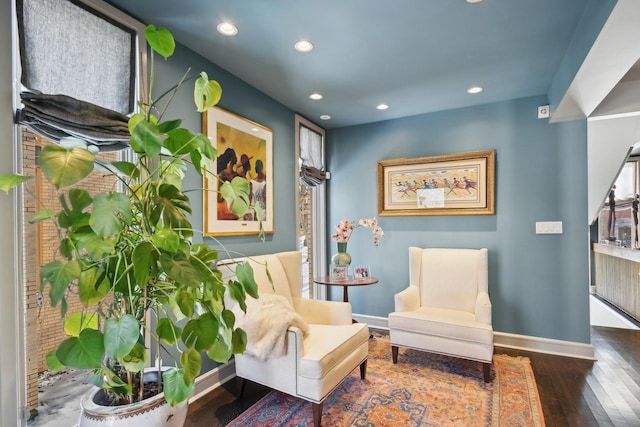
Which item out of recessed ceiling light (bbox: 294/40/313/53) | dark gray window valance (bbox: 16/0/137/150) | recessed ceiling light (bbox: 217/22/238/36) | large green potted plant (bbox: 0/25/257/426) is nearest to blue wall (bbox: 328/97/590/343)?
recessed ceiling light (bbox: 294/40/313/53)

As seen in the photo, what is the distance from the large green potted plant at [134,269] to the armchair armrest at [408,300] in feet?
6.71

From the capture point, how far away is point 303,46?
2.29 meters

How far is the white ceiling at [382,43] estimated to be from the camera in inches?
74.9

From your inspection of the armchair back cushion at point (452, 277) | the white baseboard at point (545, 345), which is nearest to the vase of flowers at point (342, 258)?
the armchair back cushion at point (452, 277)

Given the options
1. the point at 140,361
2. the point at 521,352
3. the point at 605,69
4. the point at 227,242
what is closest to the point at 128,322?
the point at 140,361

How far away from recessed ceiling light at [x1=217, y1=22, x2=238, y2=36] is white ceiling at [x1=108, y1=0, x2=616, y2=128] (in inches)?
1.6

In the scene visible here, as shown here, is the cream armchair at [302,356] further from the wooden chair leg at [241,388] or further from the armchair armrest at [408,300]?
the armchair armrest at [408,300]

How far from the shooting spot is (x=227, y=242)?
2674 mm

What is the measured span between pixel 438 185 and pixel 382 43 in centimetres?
182

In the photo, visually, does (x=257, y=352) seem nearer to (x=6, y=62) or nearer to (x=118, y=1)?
(x=6, y=62)

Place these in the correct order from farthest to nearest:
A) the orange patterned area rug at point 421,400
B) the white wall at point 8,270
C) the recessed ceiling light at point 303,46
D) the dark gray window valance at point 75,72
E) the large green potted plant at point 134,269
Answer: the recessed ceiling light at point 303,46 < the orange patterned area rug at point 421,400 < the dark gray window valance at point 75,72 < the white wall at point 8,270 < the large green potted plant at point 134,269

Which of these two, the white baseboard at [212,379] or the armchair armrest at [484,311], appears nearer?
the white baseboard at [212,379]

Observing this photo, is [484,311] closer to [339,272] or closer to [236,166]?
[339,272]

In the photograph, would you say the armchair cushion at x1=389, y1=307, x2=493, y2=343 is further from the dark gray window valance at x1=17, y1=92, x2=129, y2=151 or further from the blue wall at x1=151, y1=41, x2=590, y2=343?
the dark gray window valance at x1=17, y1=92, x2=129, y2=151
